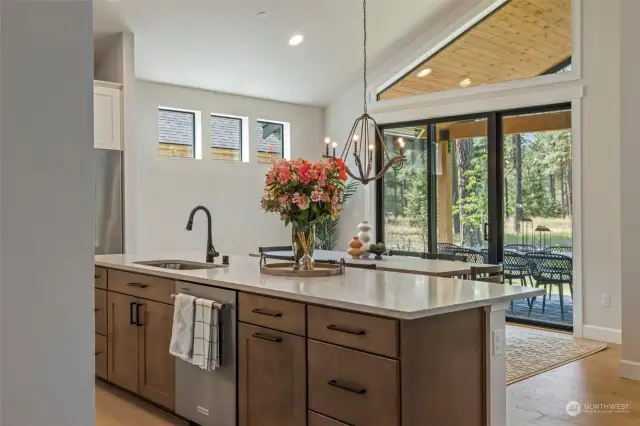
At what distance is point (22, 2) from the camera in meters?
0.67

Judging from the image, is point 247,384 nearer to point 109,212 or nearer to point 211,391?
point 211,391

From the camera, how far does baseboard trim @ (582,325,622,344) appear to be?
544 cm

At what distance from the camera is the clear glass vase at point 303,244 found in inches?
128

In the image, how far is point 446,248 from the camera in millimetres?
7184

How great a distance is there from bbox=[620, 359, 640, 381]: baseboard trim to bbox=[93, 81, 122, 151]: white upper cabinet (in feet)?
16.3

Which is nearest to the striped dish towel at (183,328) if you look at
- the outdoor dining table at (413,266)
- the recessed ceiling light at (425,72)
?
the outdoor dining table at (413,266)

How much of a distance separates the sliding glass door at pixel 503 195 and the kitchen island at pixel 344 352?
3509 mm

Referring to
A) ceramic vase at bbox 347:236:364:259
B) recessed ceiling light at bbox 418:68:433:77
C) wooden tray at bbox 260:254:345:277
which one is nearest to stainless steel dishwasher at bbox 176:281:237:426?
wooden tray at bbox 260:254:345:277

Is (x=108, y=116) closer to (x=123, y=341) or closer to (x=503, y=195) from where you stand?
(x=123, y=341)

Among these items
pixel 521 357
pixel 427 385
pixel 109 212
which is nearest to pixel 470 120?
pixel 521 357

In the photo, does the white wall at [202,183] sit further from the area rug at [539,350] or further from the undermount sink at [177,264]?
the area rug at [539,350]

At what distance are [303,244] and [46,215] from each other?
8.58 feet

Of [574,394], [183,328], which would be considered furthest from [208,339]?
Result: [574,394]

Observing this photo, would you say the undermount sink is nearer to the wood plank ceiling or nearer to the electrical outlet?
the electrical outlet
